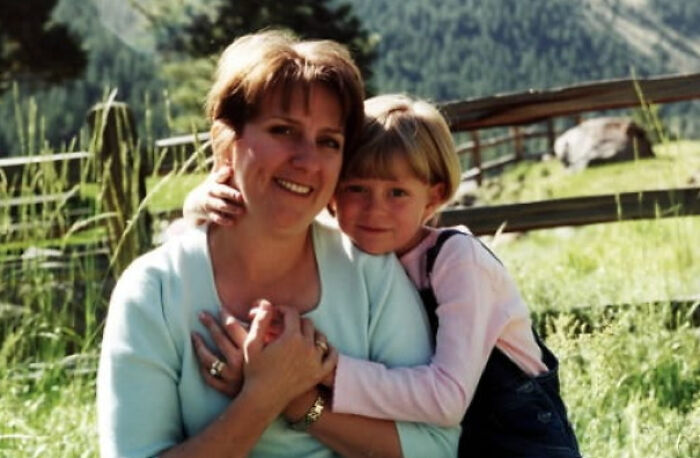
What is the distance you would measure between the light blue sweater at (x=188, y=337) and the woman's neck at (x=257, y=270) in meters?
0.02

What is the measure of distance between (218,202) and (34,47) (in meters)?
20.8

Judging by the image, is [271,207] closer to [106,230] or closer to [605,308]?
[605,308]

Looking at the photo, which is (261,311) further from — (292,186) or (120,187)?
(120,187)

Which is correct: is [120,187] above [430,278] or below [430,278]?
below

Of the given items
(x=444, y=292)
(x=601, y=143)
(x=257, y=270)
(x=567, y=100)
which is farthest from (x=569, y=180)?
(x=601, y=143)

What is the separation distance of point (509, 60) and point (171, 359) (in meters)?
114

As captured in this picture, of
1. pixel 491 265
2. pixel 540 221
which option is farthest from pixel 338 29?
pixel 491 265

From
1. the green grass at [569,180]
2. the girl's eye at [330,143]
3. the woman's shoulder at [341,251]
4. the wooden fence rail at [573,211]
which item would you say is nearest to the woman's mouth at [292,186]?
the girl's eye at [330,143]

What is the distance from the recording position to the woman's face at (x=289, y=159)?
221cm

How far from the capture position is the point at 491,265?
7.93 ft

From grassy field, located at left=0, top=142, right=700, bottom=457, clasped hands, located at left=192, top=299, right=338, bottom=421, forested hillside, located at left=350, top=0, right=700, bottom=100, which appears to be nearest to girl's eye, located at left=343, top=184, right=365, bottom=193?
clasped hands, located at left=192, top=299, right=338, bottom=421

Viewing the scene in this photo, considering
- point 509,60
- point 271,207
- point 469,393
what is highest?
point 271,207

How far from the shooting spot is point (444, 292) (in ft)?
7.80

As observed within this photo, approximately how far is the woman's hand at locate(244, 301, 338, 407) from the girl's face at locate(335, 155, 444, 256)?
281 mm
